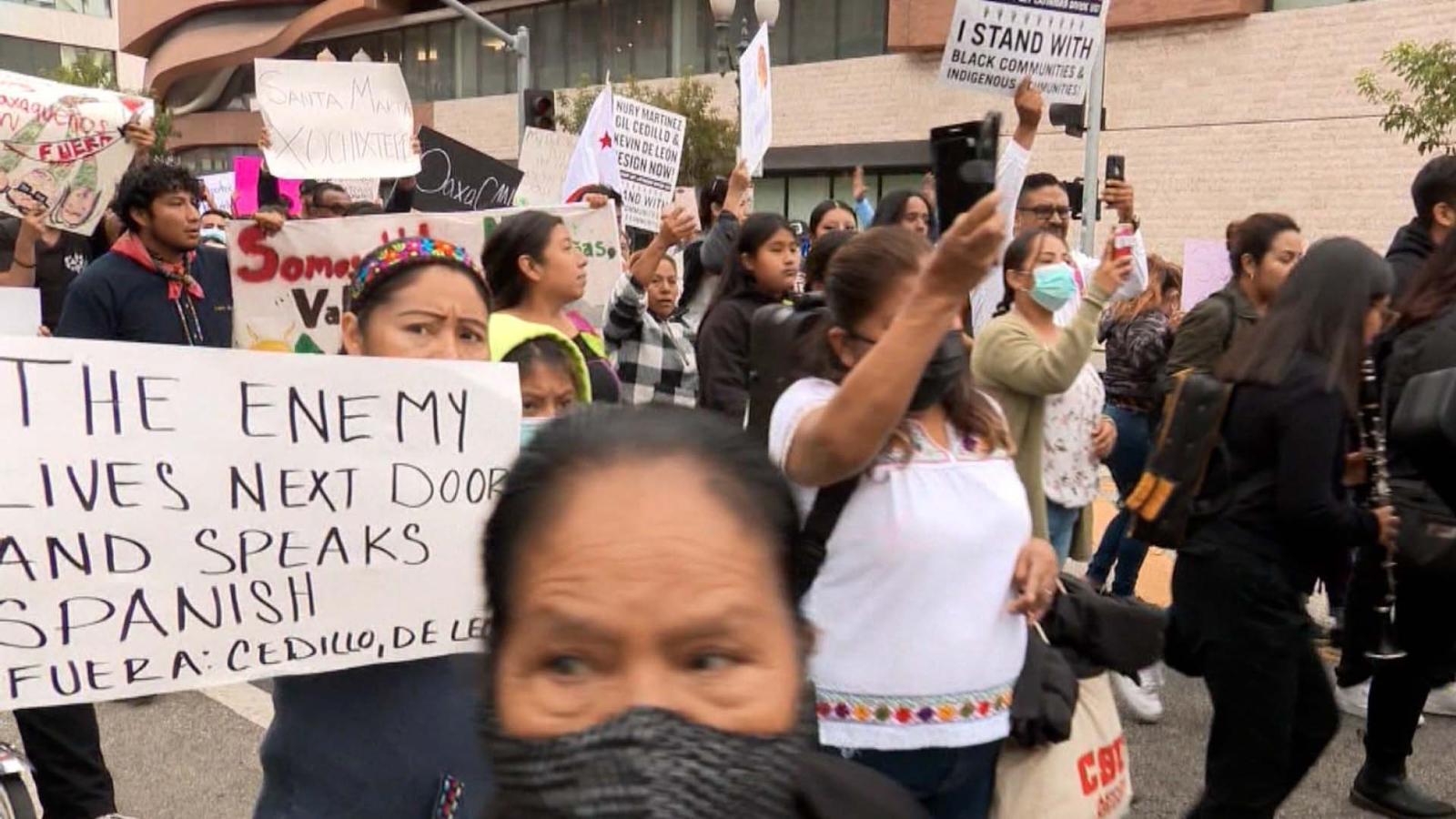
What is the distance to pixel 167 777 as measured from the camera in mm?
4312

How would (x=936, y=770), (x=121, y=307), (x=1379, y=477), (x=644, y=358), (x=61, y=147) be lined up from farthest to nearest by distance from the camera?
(x=61, y=147) → (x=644, y=358) → (x=121, y=307) → (x=1379, y=477) → (x=936, y=770)

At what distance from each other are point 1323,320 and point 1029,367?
1.08 metres

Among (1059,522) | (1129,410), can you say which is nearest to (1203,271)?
(1129,410)

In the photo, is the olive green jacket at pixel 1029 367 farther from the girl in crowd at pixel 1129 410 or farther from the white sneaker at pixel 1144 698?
the girl in crowd at pixel 1129 410

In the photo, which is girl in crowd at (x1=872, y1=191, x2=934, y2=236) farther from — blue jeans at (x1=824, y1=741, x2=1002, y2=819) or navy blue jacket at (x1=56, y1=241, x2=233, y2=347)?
blue jeans at (x1=824, y1=741, x2=1002, y2=819)

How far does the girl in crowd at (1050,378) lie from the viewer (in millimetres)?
4133

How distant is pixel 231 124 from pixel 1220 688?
52.7 meters

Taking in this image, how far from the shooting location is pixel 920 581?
231 cm

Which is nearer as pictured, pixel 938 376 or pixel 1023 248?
pixel 938 376

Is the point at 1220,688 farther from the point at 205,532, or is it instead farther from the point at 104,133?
the point at 104,133

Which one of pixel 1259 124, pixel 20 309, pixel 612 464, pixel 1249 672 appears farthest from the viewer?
pixel 1259 124

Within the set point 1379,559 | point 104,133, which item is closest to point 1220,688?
point 1379,559

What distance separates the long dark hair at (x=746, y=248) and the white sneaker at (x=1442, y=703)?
299 cm

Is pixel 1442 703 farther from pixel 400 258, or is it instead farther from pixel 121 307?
pixel 121 307
